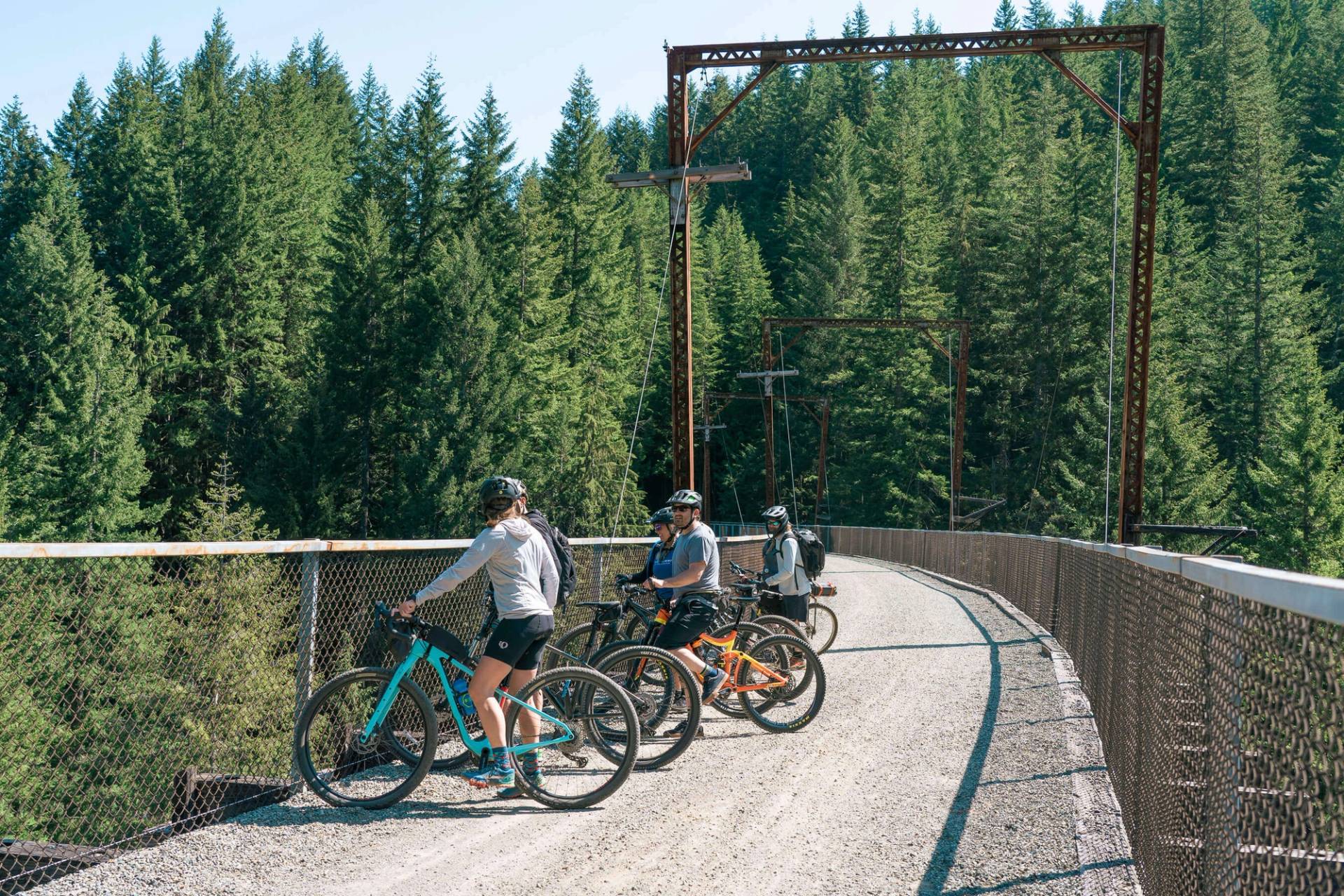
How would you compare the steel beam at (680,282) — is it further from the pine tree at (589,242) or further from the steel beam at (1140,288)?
the pine tree at (589,242)

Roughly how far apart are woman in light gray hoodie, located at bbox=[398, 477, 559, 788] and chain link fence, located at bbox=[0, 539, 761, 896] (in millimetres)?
1083

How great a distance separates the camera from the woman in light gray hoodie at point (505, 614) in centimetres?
736

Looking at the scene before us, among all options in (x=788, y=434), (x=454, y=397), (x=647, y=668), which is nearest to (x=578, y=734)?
(x=647, y=668)

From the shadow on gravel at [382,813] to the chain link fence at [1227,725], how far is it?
3346 mm

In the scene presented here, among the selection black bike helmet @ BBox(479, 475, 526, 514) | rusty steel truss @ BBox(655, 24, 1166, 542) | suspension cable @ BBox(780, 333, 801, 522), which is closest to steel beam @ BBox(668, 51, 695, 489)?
rusty steel truss @ BBox(655, 24, 1166, 542)

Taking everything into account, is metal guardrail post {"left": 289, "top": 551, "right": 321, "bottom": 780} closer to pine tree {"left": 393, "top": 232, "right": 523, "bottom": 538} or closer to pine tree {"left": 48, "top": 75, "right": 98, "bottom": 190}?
pine tree {"left": 393, "top": 232, "right": 523, "bottom": 538}

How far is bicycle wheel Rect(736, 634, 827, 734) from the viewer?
10.2 metres

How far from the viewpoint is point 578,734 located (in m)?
8.01

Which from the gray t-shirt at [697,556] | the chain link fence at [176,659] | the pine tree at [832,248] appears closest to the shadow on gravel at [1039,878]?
the chain link fence at [176,659]

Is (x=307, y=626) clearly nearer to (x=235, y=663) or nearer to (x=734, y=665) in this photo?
(x=734, y=665)

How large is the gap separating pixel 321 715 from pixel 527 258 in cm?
5709

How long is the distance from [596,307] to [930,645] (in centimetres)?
5965

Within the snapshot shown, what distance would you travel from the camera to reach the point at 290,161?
68000 millimetres

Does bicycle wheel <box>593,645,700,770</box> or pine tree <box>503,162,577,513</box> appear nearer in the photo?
bicycle wheel <box>593,645,700,770</box>
